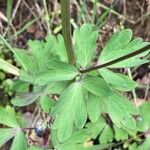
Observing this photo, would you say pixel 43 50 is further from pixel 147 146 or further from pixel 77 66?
pixel 147 146

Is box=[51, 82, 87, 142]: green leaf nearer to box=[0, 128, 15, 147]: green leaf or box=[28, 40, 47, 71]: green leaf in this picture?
box=[0, 128, 15, 147]: green leaf

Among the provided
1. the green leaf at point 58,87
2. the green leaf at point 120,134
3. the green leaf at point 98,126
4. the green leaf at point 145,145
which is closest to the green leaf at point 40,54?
Result: the green leaf at point 58,87

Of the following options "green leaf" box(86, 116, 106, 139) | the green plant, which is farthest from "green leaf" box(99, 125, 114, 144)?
the green plant

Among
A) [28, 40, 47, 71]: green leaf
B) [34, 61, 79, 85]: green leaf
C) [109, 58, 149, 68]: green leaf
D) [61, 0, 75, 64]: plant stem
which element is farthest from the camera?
[28, 40, 47, 71]: green leaf

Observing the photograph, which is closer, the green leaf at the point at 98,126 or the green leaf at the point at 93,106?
the green leaf at the point at 93,106

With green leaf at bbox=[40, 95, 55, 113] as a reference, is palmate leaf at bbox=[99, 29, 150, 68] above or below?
above

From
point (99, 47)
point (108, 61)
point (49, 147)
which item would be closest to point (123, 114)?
point (108, 61)

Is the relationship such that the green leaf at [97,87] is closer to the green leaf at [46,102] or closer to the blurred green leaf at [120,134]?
the green leaf at [46,102]
